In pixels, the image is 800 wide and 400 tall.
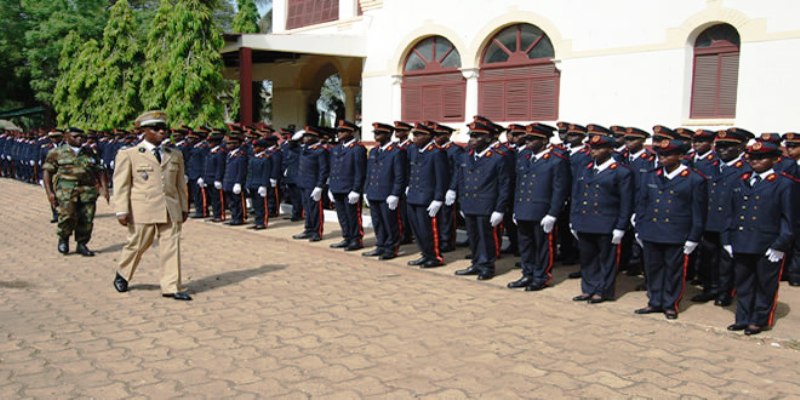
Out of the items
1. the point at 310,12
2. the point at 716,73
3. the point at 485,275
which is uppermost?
the point at 310,12

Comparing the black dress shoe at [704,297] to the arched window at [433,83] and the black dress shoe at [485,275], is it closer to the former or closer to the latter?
the black dress shoe at [485,275]

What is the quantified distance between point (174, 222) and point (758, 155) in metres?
5.37

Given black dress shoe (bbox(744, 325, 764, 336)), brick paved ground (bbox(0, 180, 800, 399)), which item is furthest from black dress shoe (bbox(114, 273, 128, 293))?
black dress shoe (bbox(744, 325, 764, 336))

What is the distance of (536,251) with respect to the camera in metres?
7.39

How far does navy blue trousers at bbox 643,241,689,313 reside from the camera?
20.4ft

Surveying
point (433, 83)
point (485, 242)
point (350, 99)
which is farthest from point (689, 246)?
point (350, 99)

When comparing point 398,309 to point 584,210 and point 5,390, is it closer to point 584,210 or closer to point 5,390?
point 584,210

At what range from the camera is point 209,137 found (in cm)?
1309

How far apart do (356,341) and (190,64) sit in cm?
1304

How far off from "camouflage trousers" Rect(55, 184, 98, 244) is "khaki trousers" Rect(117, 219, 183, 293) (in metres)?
2.65

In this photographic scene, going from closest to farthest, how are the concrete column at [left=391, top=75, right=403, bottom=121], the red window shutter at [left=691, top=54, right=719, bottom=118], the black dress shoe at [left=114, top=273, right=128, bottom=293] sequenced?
the black dress shoe at [left=114, top=273, right=128, bottom=293] → the red window shutter at [left=691, top=54, right=719, bottom=118] → the concrete column at [left=391, top=75, right=403, bottom=121]

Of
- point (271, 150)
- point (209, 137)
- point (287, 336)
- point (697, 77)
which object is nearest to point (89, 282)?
point (287, 336)

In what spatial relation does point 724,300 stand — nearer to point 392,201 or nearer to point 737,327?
point 737,327

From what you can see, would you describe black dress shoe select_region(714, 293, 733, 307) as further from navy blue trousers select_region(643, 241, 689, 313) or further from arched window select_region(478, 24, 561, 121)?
arched window select_region(478, 24, 561, 121)
